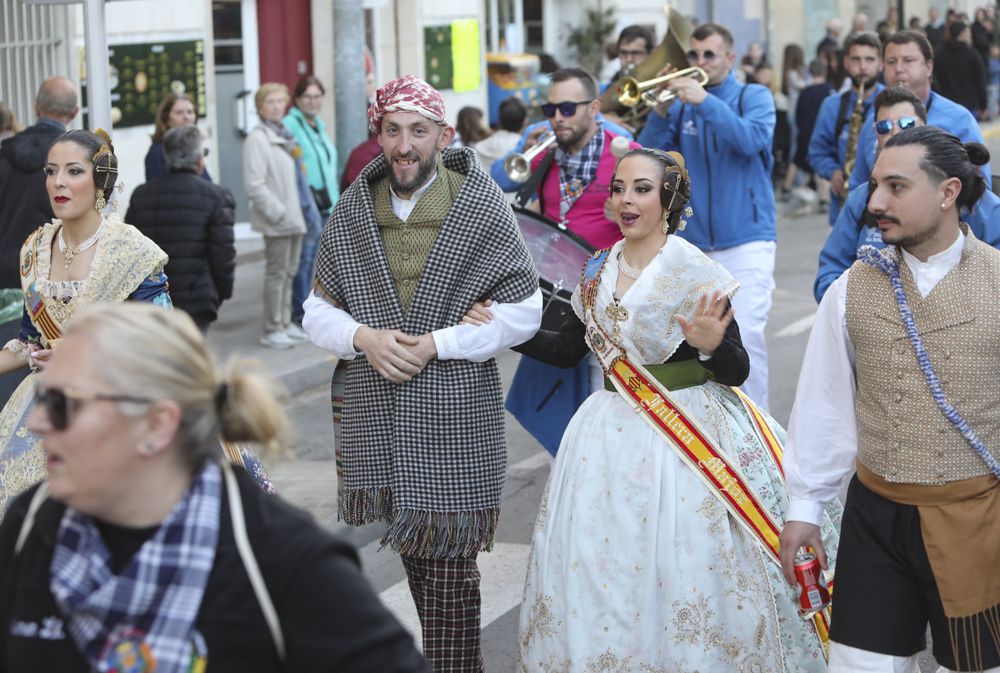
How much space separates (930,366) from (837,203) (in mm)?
5939

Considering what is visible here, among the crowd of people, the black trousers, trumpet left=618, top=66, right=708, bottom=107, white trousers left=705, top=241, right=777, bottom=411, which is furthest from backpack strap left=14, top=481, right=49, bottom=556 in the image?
trumpet left=618, top=66, right=708, bottom=107

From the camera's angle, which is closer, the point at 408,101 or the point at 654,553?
the point at 654,553

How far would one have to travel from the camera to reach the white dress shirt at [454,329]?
488 cm

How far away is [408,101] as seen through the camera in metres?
4.97

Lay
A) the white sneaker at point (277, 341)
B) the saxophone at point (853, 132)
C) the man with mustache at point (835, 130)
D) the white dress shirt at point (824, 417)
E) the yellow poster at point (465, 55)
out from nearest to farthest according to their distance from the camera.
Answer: the white dress shirt at point (824, 417), the saxophone at point (853, 132), the man with mustache at point (835, 130), the white sneaker at point (277, 341), the yellow poster at point (465, 55)

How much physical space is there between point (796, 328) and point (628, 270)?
6.92 meters

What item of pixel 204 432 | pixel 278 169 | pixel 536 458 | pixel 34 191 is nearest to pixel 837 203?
pixel 536 458

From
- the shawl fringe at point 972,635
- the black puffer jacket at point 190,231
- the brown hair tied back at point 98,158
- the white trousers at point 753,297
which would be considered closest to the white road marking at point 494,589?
the white trousers at point 753,297

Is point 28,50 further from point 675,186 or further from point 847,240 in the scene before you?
point 675,186

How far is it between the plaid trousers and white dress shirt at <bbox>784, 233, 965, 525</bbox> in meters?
1.21

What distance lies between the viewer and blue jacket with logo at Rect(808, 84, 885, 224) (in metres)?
9.59

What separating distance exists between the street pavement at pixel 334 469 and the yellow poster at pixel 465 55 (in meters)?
5.58

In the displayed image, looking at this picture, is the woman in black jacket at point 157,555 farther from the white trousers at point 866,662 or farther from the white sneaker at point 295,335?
the white sneaker at point 295,335

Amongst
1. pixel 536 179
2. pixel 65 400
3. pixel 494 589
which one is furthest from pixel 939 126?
pixel 65 400
